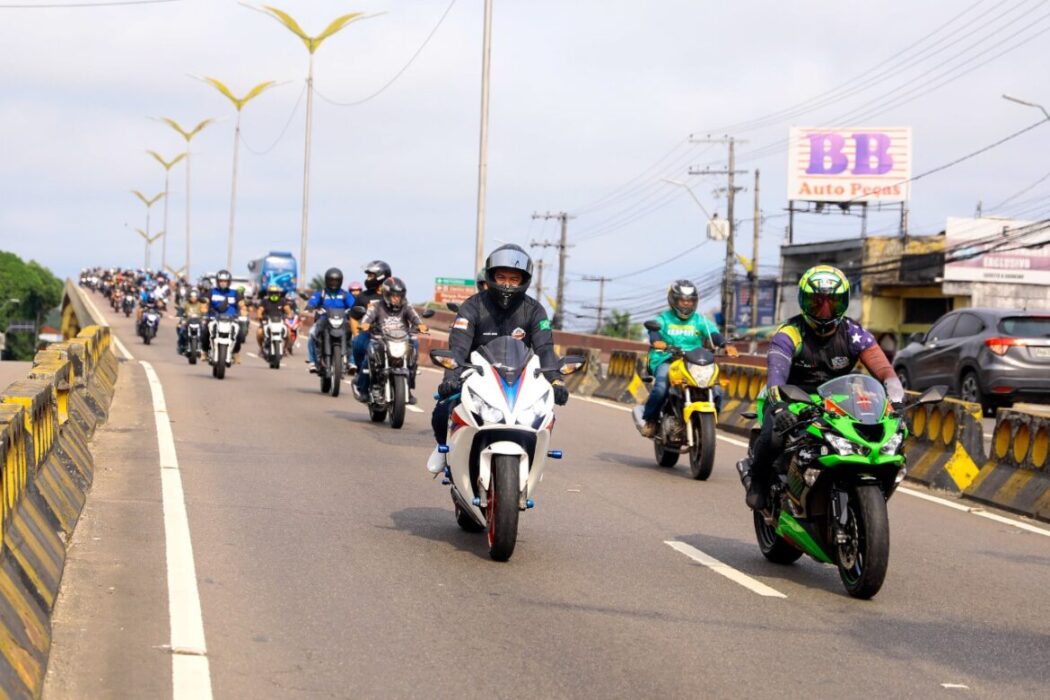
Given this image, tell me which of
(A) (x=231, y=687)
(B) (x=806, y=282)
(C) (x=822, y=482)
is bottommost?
(A) (x=231, y=687)

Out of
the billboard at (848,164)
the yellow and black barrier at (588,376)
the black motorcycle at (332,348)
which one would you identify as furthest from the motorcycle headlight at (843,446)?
the billboard at (848,164)

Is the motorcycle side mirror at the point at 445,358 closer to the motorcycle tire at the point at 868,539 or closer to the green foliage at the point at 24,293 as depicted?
the motorcycle tire at the point at 868,539

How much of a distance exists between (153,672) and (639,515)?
18.5ft

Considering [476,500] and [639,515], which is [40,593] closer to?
[476,500]

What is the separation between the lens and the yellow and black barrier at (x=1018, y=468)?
1231 centimetres

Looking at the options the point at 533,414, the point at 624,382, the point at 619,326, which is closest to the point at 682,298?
the point at 533,414

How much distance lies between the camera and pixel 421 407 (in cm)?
2125

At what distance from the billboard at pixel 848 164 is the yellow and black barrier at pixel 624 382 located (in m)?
46.6

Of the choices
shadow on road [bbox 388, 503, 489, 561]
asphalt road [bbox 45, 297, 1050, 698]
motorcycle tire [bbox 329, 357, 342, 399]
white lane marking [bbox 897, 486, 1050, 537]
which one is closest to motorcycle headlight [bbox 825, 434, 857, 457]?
asphalt road [bbox 45, 297, 1050, 698]

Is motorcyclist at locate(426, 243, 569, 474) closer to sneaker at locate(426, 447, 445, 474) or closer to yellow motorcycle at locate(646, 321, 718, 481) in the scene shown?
sneaker at locate(426, 447, 445, 474)

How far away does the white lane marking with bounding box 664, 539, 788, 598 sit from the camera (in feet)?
27.8

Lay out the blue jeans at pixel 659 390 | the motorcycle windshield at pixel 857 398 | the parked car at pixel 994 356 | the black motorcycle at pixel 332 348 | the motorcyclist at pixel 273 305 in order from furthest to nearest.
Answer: the motorcyclist at pixel 273 305, the black motorcycle at pixel 332 348, the parked car at pixel 994 356, the blue jeans at pixel 659 390, the motorcycle windshield at pixel 857 398

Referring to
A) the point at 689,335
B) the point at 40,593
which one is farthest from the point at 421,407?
the point at 40,593

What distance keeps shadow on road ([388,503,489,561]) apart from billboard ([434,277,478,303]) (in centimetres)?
5293
